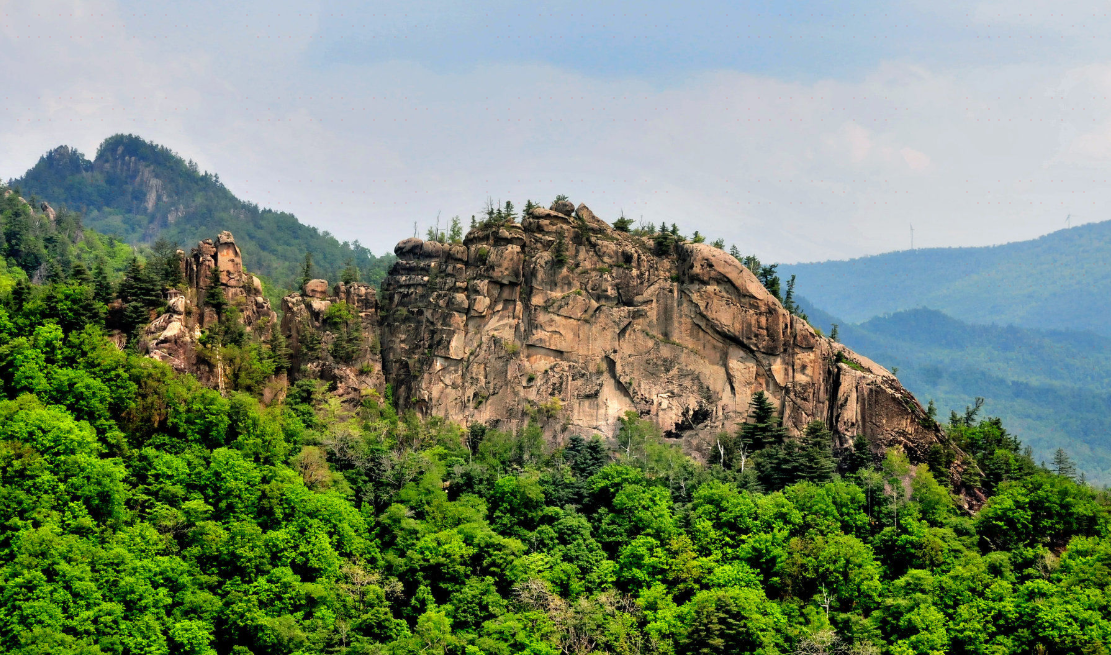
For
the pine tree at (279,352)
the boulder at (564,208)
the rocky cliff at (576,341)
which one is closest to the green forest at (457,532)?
the pine tree at (279,352)

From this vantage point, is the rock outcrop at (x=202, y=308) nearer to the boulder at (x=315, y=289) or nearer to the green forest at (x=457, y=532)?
the green forest at (x=457, y=532)

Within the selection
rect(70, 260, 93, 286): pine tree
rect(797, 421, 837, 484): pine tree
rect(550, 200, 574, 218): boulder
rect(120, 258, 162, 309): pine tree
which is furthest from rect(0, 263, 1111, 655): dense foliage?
rect(550, 200, 574, 218): boulder

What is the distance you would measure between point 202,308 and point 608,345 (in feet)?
80.2

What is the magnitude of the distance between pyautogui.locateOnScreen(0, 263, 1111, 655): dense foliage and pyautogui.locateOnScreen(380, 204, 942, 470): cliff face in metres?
2.61

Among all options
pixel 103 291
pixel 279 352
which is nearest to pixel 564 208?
pixel 279 352

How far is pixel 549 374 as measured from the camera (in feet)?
234

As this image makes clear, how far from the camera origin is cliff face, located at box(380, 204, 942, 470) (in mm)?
70188

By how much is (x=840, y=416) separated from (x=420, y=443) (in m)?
25.2

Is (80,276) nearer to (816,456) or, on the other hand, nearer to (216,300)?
Answer: (216,300)

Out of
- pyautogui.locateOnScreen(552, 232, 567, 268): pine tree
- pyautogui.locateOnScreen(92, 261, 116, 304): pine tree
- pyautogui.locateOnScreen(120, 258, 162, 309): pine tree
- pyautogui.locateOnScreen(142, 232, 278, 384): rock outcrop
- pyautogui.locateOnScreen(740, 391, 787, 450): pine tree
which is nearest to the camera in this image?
pyautogui.locateOnScreen(142, 232, 278, 384): rock outcrop

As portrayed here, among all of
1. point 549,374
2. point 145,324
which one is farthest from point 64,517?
point 549,374

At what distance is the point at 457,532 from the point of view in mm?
58438

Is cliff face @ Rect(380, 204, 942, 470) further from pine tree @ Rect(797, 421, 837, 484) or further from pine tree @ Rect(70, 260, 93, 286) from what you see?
pine tree @ Rect(70, 260, 93, 286)

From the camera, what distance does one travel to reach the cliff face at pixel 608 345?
230 feet
